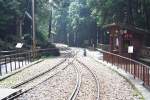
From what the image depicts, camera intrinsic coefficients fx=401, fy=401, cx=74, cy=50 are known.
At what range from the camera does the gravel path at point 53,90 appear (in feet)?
51.3

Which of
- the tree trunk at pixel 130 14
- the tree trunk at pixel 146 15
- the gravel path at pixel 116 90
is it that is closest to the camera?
the gravel path at pixel 116 90

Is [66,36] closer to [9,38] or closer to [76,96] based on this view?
[9,38]

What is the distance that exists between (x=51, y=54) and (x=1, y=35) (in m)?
6.61

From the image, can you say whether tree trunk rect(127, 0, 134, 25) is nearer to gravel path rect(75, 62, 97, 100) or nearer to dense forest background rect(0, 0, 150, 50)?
dense forest background rect(0, 0, 150, 50)

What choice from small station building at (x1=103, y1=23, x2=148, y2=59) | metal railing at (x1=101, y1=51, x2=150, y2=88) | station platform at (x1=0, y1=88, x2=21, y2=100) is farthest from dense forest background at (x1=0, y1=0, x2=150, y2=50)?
station platform at (x1=0, y1=88, x2=21, y2=100)

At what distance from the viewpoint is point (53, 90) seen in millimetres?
17688

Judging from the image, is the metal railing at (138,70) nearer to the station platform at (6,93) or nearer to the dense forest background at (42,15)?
the station platform at (6,93)

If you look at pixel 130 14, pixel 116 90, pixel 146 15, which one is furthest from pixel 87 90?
pixel 130 14

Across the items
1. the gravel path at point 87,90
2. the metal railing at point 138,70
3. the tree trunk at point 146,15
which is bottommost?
the gravel path at point 87,90

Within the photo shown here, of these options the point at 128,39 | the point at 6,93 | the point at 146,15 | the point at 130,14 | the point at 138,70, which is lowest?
the point at 6,93

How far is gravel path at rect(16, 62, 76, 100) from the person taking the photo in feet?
51.3

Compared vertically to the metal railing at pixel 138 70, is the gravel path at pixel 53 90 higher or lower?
lower

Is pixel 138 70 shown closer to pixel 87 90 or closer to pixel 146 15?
pixel 87 90

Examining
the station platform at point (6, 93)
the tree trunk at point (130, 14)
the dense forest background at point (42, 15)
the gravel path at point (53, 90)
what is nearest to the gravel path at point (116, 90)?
the gravel path at point (53, 90)
